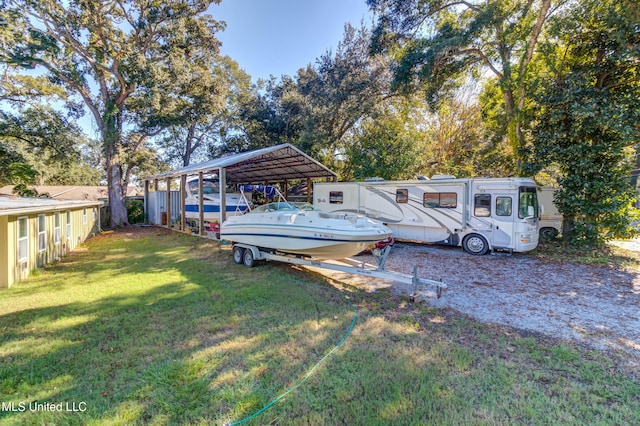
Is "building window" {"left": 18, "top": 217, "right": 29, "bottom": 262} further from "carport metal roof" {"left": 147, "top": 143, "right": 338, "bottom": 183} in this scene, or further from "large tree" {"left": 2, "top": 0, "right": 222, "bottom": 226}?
"large tree" {"left": 2, "top": 0, "right": 222, "bottom": 226}

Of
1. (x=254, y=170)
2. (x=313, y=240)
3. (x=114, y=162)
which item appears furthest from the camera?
(x=114, y=162)

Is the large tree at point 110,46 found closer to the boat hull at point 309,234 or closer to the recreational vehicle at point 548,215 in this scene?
the boat hull at point 309,234

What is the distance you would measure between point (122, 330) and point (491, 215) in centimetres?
879

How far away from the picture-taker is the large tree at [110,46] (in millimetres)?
11234

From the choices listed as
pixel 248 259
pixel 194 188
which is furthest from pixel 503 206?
pixel 194 188

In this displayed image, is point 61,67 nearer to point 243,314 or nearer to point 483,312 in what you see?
point 243,314

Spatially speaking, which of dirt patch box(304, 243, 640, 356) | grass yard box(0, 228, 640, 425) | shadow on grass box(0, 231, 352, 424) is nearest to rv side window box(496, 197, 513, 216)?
dirt patch box(304, 243, 640, 356)

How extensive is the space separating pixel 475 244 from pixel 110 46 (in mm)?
16968

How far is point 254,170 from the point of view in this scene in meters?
13.0

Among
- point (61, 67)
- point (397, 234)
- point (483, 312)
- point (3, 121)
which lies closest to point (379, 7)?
point (397, 234)

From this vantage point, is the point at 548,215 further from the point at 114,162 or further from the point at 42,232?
the point at 114,162

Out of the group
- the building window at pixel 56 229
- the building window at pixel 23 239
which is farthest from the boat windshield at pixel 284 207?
the building window at pixel 56 229

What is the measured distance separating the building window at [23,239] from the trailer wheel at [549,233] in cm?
1472

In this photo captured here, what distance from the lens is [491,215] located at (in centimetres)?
812
